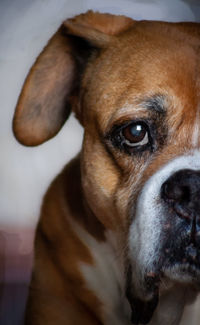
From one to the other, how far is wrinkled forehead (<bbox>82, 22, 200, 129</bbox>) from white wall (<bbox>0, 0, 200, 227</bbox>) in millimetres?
71

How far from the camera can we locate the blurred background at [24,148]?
170cm

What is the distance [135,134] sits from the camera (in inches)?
66.5

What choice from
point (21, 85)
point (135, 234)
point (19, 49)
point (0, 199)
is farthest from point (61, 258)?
point (19, 49)

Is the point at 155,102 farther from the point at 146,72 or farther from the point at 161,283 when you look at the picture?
the point at 161,283

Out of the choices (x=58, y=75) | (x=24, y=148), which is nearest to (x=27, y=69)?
(x=58, y=75)

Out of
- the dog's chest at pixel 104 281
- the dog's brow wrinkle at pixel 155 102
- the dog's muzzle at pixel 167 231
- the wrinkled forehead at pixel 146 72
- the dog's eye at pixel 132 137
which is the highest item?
the wrinkled forehead at pixel 146 72

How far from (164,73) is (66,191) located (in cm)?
70

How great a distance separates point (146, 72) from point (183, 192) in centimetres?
46

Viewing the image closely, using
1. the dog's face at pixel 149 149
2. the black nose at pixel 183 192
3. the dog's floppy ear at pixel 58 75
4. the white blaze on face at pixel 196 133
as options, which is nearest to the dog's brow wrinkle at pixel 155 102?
the dog's face at pixel 149 149

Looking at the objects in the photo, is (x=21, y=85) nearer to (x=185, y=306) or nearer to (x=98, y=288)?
(x=98, y=288)

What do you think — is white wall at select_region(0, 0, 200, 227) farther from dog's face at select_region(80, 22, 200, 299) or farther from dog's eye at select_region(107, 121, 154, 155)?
dog's eye at select_region(107, 121, 154, 155)

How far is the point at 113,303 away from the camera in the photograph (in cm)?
203

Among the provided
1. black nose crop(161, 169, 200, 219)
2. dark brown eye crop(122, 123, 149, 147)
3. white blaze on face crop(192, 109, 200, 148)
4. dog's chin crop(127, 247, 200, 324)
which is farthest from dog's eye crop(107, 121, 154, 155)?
dog's chin crop(127, 247, 200, 324)

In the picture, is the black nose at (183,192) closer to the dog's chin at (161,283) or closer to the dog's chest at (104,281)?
the dog's chin at (161,283)
